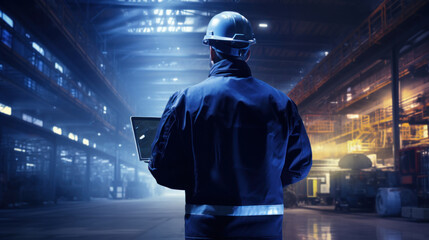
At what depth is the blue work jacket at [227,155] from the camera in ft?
5.12

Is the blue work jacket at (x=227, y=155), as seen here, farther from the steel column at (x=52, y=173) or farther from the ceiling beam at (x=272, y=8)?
the steel column at (x=52, y=173)

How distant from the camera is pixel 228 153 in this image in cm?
158

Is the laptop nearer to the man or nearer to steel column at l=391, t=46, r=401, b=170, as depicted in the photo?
the man

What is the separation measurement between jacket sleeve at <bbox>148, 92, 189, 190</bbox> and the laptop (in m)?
0.58

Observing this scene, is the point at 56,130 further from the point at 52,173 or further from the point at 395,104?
the point at 395,104

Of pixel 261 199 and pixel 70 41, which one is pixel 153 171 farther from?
pixel 70 41

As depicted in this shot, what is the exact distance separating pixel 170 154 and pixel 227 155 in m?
0.24

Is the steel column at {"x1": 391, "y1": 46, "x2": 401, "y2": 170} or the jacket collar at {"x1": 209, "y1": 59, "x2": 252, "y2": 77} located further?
the steel column at {"x1": 391, "y1": 46, "x2": 401, "y2": 170}

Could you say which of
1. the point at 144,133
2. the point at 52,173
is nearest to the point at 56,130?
the point at 52,173

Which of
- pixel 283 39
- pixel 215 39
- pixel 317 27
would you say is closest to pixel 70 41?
pixel 283 39

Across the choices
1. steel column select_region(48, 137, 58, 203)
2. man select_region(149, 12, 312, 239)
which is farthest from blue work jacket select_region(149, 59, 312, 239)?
steel column select_region(48, 137, 58, 203)

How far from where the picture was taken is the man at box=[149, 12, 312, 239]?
5.12ft

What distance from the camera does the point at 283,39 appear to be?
23406mm

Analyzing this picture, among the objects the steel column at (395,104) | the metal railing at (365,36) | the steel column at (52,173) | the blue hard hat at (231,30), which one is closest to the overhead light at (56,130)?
the steel column at (52,173)
